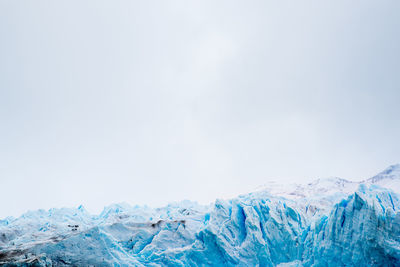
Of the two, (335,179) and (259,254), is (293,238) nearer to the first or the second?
(259,254)

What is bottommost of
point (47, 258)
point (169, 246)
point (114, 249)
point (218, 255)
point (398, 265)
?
point (398, 265)

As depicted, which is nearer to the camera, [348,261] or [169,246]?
[348,261]

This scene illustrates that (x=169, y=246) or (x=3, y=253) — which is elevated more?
(x=3, y=253)

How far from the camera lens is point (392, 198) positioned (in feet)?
46.3

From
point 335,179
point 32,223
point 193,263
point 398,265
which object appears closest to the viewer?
point 398,265

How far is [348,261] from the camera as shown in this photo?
1020 centimetres

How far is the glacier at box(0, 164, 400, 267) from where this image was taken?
27.2 ft

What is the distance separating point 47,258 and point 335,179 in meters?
29.9

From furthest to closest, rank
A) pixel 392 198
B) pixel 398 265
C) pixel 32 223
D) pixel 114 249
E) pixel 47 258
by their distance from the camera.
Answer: pixel 32 223 < pixel 392 198 < pixel 114 249 < pixel 398 265 < pixel 47 258

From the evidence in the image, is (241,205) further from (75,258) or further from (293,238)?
(75,258)

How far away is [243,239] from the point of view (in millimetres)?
13242

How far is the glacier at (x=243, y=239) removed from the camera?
8305 millimetres

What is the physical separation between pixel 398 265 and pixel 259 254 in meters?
5.12

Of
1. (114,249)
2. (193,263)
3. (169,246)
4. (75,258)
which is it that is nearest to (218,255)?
(193,263)
